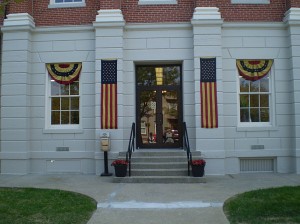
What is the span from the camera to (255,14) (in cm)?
1284

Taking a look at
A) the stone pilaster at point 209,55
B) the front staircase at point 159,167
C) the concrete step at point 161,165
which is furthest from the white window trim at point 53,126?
the stone pilaster at point 209,55

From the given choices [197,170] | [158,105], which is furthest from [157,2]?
[197,170]

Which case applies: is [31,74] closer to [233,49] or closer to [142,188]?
[142,188]

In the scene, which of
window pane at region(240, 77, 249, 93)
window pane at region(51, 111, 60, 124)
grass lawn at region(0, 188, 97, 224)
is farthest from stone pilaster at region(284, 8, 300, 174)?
window pane at region(51, 111, 60, 124)

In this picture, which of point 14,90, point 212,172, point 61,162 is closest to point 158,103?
point 212,172

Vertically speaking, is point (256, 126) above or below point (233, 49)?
below

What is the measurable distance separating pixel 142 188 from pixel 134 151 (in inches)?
109

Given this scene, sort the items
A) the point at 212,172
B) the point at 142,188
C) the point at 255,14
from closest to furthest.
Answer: the point at 142,188
the point at 212,172
the point at 255,14

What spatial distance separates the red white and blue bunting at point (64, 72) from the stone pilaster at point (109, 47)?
1.01 meters

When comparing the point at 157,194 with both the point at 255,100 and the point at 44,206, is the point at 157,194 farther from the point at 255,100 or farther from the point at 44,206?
the point at 255,100

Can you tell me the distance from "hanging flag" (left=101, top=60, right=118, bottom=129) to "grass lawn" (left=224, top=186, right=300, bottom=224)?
Answer: 530 centimetres

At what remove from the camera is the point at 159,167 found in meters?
11.3

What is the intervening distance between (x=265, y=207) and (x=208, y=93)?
215 inches

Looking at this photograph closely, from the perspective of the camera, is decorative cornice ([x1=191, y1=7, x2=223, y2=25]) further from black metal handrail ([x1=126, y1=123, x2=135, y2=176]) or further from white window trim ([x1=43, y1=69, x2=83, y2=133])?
white window trim ([x1=43, y1=69, x2=83, y2=133])
